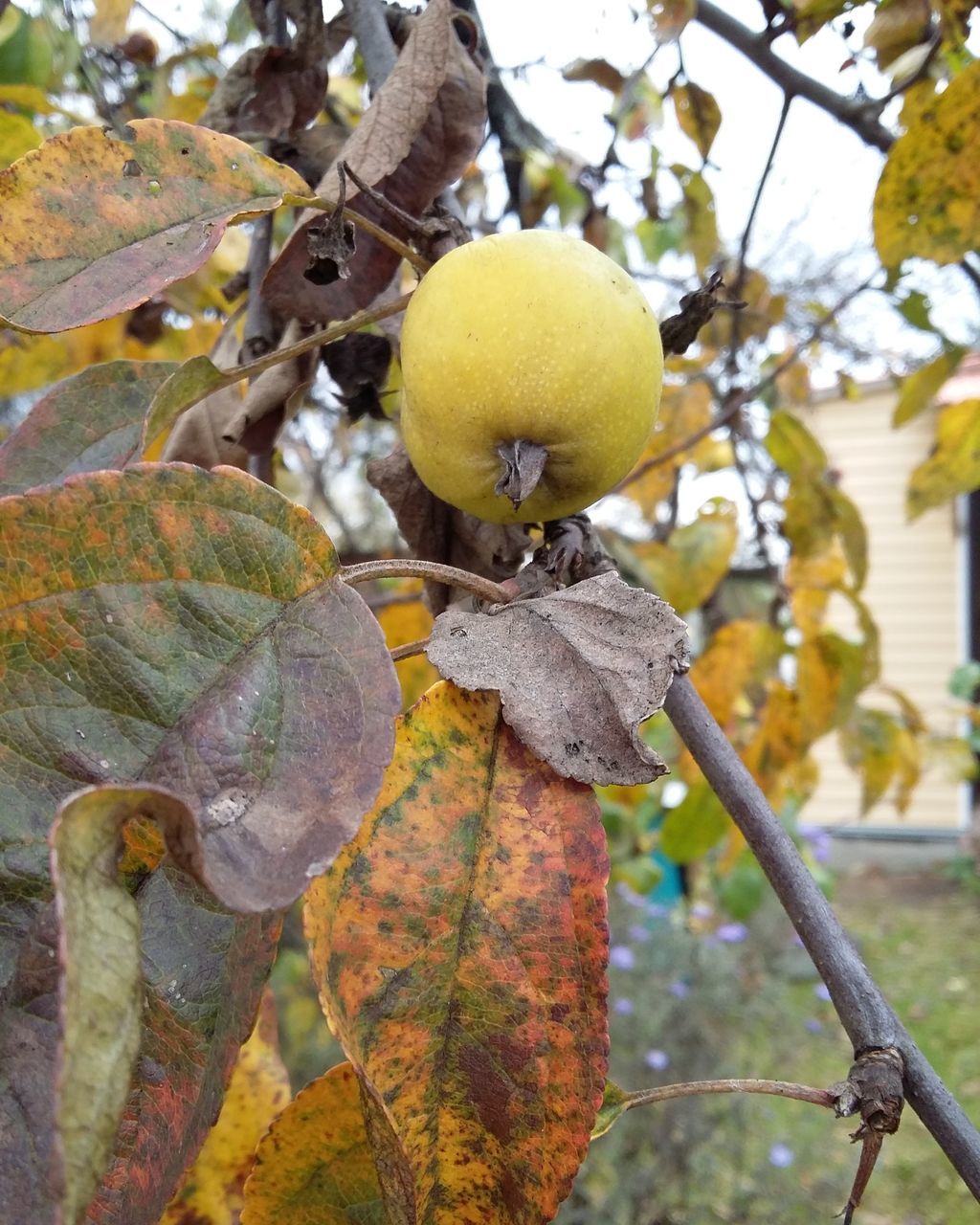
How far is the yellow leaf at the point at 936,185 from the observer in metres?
0.99

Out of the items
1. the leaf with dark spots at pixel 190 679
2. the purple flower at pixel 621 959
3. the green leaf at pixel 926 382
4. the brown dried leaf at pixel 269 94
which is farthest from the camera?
the purple flower at pixel 621 959

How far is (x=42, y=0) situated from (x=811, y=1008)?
4.33 metres

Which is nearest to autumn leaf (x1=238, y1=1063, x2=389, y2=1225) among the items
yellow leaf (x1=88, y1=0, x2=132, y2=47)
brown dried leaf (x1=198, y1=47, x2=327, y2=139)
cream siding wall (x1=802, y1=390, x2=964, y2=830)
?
brown dried leaf (x1=198, y1=47, x2=327, y2=139)

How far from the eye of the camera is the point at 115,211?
1.87 ft

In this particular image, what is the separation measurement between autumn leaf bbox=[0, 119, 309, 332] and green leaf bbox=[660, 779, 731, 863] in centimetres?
122

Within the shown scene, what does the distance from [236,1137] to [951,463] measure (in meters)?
1.36

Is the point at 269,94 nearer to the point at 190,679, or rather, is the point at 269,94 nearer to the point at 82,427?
the point at 82,427

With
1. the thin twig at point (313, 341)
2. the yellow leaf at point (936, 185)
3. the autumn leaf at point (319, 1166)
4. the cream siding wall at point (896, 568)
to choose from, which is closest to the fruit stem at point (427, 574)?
the thin twig at point (313, 341)

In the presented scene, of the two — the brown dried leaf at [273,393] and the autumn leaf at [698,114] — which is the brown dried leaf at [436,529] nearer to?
the brown dried leaf at [273,393]

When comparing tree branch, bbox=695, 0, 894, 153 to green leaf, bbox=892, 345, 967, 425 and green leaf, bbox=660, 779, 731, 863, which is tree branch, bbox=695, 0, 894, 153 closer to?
green leaf, bbox=892, 345, 967, 425

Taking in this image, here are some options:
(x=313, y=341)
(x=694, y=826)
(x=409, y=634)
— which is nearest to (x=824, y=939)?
(x=313, y=341)

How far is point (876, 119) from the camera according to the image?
115cm

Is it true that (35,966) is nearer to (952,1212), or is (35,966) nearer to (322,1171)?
(322,1171)

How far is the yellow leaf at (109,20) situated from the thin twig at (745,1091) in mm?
1468
